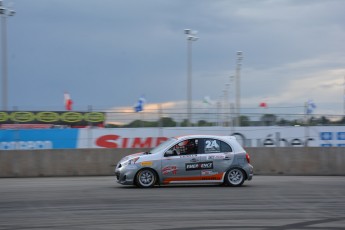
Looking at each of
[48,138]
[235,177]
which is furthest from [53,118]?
[235,177]

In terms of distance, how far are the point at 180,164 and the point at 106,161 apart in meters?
6.38

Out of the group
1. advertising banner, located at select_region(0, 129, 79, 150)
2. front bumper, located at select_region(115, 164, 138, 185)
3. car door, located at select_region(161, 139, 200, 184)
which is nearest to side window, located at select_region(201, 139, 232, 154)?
car door, located at select_region(161, 139, 200, 184)

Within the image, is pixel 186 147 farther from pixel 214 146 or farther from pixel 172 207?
pixel 172 207

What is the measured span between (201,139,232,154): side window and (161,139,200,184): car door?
30 cm

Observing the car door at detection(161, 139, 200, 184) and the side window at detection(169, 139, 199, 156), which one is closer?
the car door at detection(161, 139, 200, 184)

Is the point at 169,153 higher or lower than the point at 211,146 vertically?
lower

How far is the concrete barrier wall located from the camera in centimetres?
1958

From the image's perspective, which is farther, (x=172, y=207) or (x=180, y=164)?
(x=180, y=164)

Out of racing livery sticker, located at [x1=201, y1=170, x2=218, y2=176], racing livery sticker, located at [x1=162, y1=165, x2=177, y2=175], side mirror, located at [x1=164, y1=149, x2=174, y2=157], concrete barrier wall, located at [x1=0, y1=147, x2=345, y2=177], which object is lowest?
concrete barrier wall, located at [x1=0, y1=147, x2=345, y2=177]

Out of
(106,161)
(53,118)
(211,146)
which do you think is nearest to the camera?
(211,146)

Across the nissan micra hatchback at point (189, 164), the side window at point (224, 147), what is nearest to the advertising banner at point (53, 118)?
the nissan micra hatchback at point (189, 164)

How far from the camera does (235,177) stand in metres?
14.9

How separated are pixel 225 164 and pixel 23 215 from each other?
6.69 metres

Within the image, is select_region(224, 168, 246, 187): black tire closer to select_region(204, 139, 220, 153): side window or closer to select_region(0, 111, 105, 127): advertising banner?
select_region(204, 139, 220, 153): side window
